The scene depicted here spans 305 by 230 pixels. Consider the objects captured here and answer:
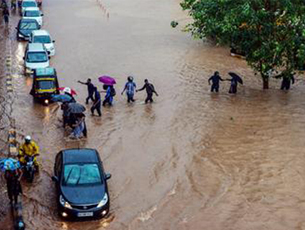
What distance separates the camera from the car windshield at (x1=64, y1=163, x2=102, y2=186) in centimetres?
1395

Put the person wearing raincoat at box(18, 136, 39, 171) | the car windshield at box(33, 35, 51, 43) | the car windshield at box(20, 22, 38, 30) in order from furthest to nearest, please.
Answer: the car windshield at box(20, 22, 38, 30) < the car windshield at box(33, 35, 51, 43) < the person wearing raincoat at box(18, 136, 39, 171)

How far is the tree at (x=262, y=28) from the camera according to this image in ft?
72.5

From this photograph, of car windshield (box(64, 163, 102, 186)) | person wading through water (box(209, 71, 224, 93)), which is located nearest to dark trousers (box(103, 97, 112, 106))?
person wading through water (box(209, 71, 224, 93))

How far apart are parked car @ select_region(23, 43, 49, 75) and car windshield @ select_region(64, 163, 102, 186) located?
1337 centimetres

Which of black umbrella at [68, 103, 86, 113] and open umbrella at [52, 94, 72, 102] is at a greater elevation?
open umbrella at [52, 94, 72, 102]

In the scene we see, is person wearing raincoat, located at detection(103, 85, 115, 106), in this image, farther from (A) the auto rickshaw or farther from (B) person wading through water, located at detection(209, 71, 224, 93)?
Result: (B) person wading through water, located at detection(209, 71, 224, 93)

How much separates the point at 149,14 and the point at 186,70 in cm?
1875

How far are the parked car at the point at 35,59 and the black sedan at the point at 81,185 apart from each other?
496 inches

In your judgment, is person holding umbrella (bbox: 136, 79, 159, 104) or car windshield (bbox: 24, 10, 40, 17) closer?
person holding umbrella (bbox: 136, 79, 159, 104)

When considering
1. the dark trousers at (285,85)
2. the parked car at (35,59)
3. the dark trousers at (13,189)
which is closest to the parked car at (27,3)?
the parked car at (35,59)

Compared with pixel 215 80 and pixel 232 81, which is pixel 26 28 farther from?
pixel 232 81

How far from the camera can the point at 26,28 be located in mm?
35094

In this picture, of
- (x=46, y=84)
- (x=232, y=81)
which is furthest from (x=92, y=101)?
(x=232, y=81)

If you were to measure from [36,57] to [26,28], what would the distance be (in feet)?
27.5
